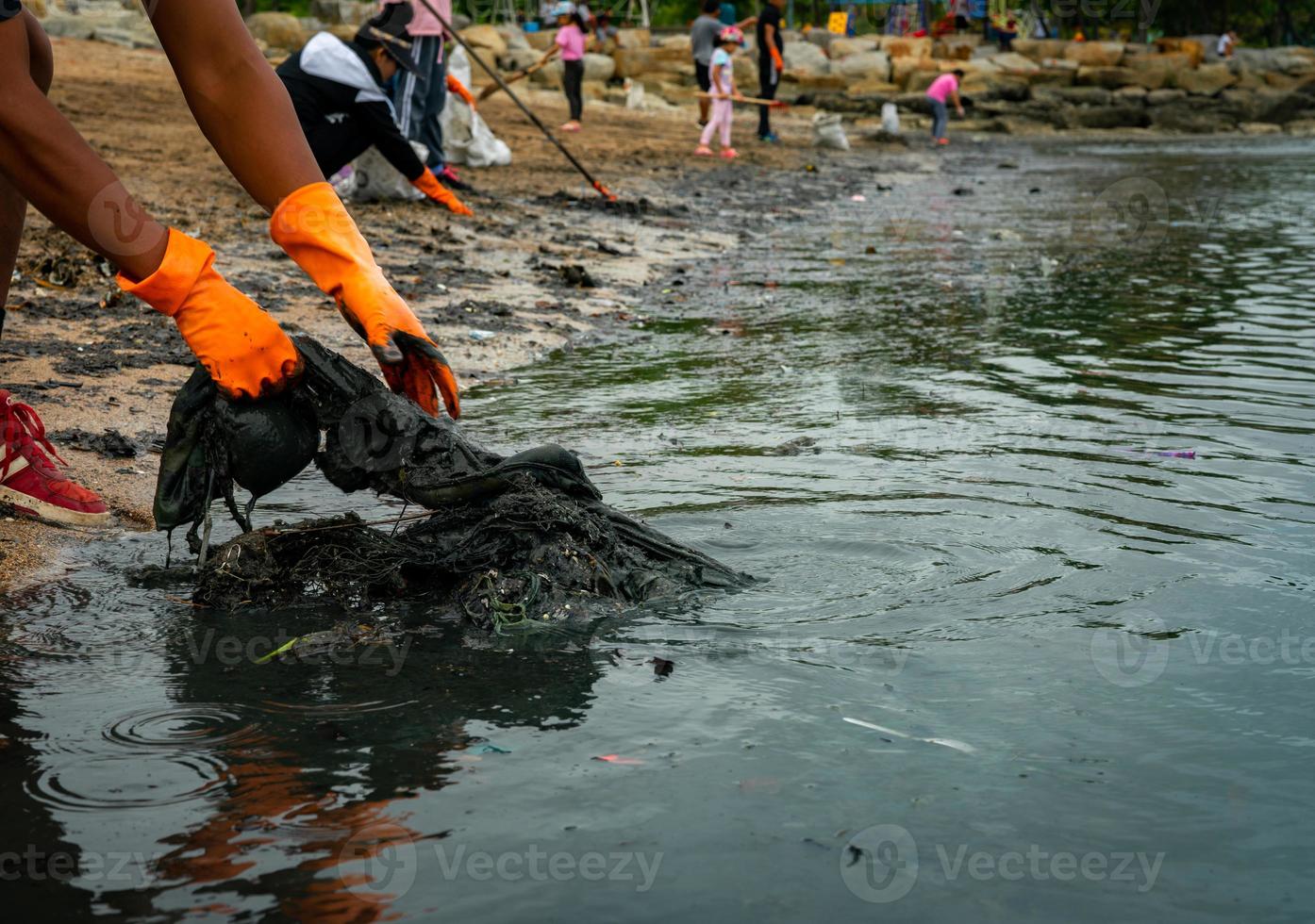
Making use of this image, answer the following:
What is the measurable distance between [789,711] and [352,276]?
1.49m

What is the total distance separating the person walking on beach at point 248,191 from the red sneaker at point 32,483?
37.0 inches

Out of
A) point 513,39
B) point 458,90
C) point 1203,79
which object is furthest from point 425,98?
point 1203,79

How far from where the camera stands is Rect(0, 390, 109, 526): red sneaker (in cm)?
369

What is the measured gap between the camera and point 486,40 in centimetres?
2906

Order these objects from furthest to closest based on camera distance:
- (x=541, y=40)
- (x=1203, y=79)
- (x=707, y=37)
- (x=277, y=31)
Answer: (x=1203, y=79) → (x=541, y=40) → (x=277, y=31) → (x=707, y=37)

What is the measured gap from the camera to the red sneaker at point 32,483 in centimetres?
369

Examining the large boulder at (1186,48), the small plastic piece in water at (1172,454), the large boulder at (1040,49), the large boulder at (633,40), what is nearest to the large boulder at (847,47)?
the large boulder at (1040,49)

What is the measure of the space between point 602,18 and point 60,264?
3055cm

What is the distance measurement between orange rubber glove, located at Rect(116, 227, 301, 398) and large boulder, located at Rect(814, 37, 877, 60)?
34037mm

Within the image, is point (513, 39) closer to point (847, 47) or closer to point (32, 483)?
point (847, 47)

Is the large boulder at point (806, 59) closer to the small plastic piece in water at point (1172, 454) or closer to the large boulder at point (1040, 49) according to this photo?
the large boulder at point (1040, 49)

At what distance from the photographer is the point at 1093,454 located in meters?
4.55

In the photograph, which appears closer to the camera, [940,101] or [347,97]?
[347,97]

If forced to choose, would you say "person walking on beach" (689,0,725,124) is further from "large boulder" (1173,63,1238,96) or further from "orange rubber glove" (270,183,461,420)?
"large boulder" (1173,63,1238,96)
